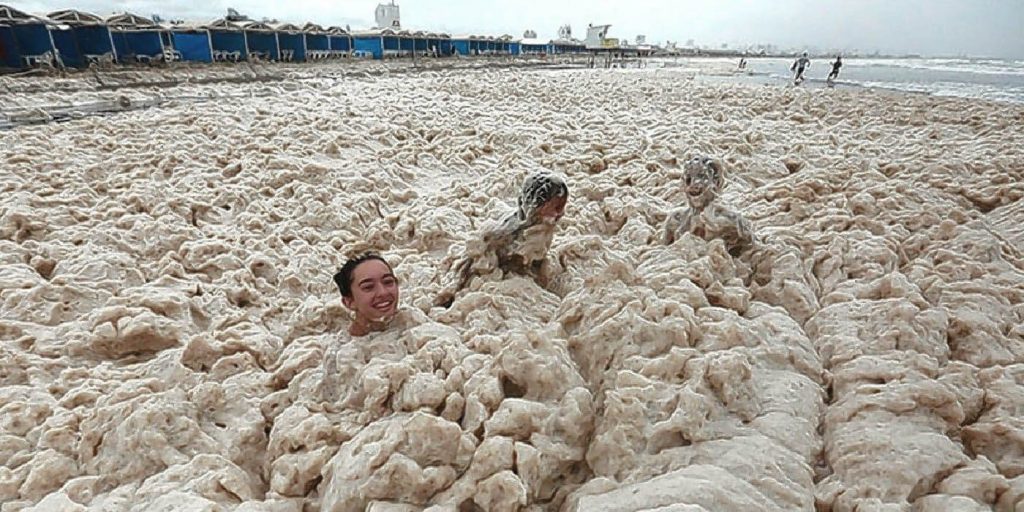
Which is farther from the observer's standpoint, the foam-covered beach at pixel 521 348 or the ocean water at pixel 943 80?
the ocean water at pixel 943 80

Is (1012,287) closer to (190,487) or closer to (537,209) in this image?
(537,209)

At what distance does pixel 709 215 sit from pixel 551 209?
53.4 inches

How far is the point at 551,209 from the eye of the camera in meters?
3.60

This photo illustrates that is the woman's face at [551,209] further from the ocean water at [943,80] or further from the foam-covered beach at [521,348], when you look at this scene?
the ocean water at [943,80]

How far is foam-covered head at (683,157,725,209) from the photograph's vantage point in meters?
4.07

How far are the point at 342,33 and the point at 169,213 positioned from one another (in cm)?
3569

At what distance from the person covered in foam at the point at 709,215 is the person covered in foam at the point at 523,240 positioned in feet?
3.82

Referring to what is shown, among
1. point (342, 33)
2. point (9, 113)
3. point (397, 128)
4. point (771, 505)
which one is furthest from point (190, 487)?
point (342, 33)

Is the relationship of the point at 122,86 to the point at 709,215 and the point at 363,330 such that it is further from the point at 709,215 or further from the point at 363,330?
the point at 709,215

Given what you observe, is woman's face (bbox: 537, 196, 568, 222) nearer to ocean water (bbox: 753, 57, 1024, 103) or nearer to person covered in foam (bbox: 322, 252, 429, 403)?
person covered in foam (bbox: 322, 252, 429, 403)

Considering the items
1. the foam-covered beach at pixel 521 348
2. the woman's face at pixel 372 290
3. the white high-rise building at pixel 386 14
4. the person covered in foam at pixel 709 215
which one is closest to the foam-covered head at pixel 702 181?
the person covered in foam at pixel 709 215

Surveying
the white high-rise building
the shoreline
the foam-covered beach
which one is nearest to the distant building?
the white high-rise building

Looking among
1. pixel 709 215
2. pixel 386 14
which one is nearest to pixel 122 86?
pixel 709 215

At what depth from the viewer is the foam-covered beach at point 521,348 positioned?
2141mm
